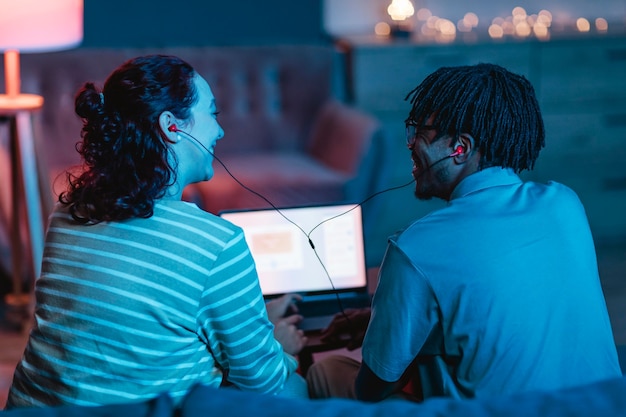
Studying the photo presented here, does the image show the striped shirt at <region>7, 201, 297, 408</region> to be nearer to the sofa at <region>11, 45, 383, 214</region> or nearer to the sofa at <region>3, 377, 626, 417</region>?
the sofa at <region>3, 377, 626, 417</region>

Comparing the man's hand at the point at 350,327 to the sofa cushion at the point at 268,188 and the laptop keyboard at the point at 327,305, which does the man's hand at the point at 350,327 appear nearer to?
the laptop keyboard at the point at 327,305

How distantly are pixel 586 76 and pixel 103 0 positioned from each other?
2355 mm

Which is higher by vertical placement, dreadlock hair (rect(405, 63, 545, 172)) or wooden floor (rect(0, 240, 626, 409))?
dreadlock hair (rect(405, 63, 545, 172))

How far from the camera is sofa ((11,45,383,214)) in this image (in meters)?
3.73

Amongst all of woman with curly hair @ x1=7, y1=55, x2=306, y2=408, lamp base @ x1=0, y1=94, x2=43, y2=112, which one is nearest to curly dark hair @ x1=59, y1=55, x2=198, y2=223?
woman with curly hair @ x1=7, y1=55, x2=306, y2=408

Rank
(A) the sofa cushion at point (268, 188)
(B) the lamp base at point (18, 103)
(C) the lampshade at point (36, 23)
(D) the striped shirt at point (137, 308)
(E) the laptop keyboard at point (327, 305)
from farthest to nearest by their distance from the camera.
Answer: (A) the sofa cushion at point (268, 188) < (B) the lamp base at point (18, 103) < (C) the lampshade at point (36, 23) < (E) the laptop keyboard at point (327, 305) < (D) the striped shirt at point (137, 308)

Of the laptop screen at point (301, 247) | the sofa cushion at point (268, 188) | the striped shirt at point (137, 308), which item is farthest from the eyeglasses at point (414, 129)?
the sofa cushion at point (268, 188)

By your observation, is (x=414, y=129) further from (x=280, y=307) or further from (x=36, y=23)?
(x=36, y=23)

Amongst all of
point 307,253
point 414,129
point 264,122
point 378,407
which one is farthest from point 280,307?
point 264,122

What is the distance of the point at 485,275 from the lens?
1362 millimetres

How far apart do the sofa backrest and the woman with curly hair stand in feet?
8.33

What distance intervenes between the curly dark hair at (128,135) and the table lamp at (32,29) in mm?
1460

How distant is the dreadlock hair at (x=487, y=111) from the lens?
1521 millimetres

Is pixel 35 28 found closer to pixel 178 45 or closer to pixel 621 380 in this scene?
pixel 178 45
